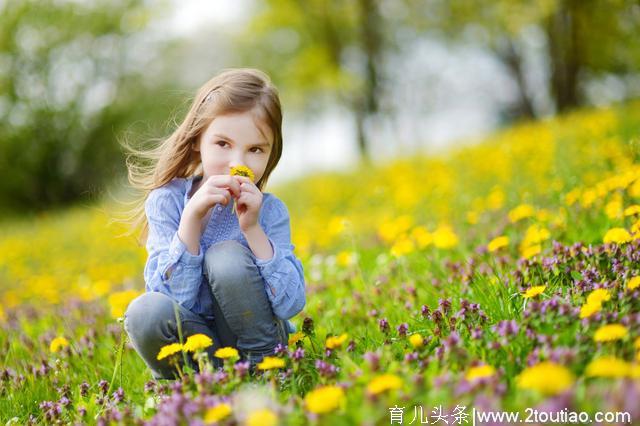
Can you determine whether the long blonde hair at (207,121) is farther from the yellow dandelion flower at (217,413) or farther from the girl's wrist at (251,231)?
the yellow dandelion flower at (217,413)

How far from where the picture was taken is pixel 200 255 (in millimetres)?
2102

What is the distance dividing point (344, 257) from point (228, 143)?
1.32 m

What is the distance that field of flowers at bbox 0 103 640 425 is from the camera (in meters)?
1.37

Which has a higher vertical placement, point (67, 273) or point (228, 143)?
point (228, 143)

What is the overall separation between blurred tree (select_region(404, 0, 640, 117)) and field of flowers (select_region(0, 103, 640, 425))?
8740 mm

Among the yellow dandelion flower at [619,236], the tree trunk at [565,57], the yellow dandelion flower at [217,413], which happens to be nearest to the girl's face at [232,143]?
the yellow dandelion flower at [217,413]

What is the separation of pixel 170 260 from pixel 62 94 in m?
14.0

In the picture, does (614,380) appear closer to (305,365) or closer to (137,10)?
(305,365)

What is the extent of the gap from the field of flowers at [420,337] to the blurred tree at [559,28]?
8740 millimetres

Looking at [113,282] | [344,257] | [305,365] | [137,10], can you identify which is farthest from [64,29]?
[305,365]

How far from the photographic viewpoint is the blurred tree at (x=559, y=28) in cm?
1201

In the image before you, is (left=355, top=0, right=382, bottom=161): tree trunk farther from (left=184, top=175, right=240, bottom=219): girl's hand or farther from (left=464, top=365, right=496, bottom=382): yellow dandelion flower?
(left=464, top=365, right=496, bottom=382): yellow dandelion flower

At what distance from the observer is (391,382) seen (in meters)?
1.30

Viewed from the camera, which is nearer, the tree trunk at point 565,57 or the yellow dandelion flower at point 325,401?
the yellow dandelion flower at point 325,401
